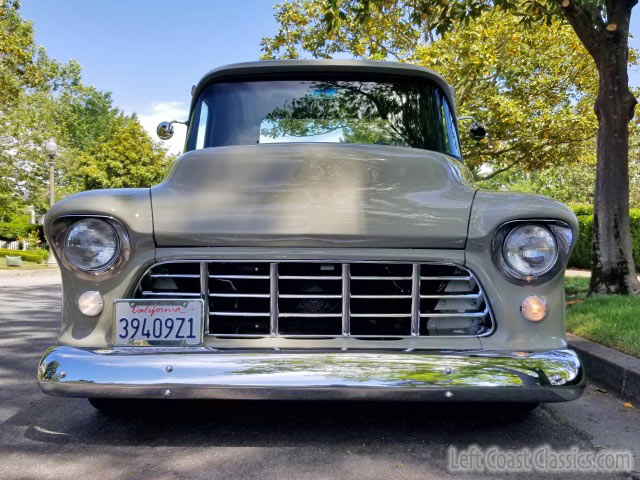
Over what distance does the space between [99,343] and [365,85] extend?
2.14 m

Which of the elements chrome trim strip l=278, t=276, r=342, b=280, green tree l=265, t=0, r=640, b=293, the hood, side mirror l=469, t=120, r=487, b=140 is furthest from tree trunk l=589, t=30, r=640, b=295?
chrome trim strip l=278, t=276, r=342, b=280

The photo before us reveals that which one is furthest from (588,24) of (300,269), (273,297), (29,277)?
(29,277)

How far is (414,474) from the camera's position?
7.42 feet

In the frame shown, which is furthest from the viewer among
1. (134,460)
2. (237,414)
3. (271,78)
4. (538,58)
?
(538,58)

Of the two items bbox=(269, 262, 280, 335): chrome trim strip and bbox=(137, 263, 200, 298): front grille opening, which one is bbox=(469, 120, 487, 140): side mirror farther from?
bbox=(137, 263, 200, 298): front grille opening

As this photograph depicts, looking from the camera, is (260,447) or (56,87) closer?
(260,447)

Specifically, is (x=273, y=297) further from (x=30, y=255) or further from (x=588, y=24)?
(x=30, y=255)

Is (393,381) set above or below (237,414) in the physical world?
above

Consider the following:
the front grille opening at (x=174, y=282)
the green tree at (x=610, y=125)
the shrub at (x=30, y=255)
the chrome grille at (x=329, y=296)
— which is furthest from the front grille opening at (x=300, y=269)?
the shrub at (x=30, y=255)

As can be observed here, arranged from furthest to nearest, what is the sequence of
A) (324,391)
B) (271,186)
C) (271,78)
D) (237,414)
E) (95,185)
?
(95,185) < (271,78) < (237,414) < (271,186) < (324,391)

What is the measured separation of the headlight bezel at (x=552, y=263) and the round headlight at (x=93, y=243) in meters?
1.52

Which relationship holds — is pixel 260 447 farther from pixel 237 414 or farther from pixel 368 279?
pixel 368 279

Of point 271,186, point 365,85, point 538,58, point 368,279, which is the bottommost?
point 368,279

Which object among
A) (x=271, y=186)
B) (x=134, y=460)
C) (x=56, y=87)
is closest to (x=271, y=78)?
(x=271, y=186)
